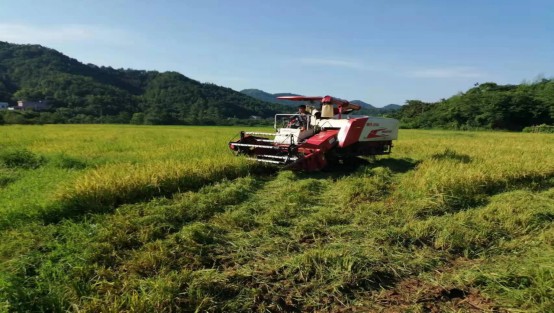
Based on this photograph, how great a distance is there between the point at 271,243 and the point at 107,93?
3358 inches

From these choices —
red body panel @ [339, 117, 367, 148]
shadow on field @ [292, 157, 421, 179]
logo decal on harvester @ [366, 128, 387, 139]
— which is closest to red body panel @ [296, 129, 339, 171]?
shadow on field @ [292, 157, 421, 179]

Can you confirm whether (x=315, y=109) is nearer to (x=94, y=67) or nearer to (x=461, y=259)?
(x=461, y=259)

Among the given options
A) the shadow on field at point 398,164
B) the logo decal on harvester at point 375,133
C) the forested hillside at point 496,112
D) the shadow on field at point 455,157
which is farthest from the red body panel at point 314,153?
the forested hillside at point 496,112

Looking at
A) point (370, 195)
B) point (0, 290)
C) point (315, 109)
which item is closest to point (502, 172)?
point (370, 195)

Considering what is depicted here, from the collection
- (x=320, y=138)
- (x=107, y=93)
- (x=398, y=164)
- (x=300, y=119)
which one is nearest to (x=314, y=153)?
(x=320, y=138)

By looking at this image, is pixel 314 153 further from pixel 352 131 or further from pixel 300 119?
pixel 300 119

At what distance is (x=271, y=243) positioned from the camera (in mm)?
4559

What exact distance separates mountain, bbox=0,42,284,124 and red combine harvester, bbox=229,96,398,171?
4841 centimetres

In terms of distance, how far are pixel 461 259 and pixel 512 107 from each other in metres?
51.6

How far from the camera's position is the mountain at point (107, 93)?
64.8 meters

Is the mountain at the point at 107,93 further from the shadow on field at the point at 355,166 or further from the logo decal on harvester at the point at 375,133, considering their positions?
the logo decal on harvester at the point at 375,133

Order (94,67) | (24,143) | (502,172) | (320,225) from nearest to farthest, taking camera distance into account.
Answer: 1. (320,225)
2. (502,172)
3. (24,143)
4. (94,67)

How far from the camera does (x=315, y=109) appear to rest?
10406 millimetres

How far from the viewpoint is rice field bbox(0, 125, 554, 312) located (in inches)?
130
